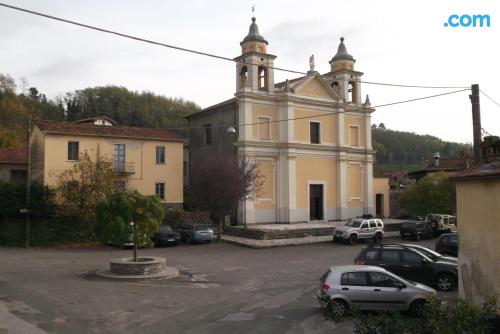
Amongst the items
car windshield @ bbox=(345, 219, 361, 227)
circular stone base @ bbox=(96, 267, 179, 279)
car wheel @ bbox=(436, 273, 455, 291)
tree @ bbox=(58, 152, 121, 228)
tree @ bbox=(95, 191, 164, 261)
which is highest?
tree @ bbox=(58, 152, 121, 228)

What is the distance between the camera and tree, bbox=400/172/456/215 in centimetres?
3919

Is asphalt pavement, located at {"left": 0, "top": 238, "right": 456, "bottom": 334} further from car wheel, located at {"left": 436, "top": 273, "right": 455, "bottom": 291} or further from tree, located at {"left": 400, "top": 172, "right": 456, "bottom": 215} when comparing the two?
tree, located at {"left": 400, "top": 172, "right": 456, "bottom": 215}

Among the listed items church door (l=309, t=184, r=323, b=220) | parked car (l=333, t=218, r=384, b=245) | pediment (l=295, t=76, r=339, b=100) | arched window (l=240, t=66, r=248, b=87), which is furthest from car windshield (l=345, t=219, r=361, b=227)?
arched window (l=240, t=66, r=248, b=87)

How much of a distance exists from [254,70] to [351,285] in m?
29.4

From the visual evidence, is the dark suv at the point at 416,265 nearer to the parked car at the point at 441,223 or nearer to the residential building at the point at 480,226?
the residential building at the point at 480,226

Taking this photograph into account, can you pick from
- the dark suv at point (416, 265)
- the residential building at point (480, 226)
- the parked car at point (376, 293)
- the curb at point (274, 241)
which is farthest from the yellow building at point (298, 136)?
the residential building at point (480, 226)

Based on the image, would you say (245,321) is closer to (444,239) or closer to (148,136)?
(444,239)

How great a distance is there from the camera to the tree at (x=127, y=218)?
20.3m

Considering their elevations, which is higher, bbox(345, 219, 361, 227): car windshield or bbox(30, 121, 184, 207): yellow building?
bbox(30, 121, 184, 207): yellow building

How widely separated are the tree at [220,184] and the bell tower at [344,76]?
15.8 metres

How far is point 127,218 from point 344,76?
30767 mm

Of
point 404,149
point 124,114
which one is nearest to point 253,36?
point 124,114

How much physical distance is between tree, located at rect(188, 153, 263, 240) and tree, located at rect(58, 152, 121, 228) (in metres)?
6.34

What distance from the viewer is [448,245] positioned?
888 inches
